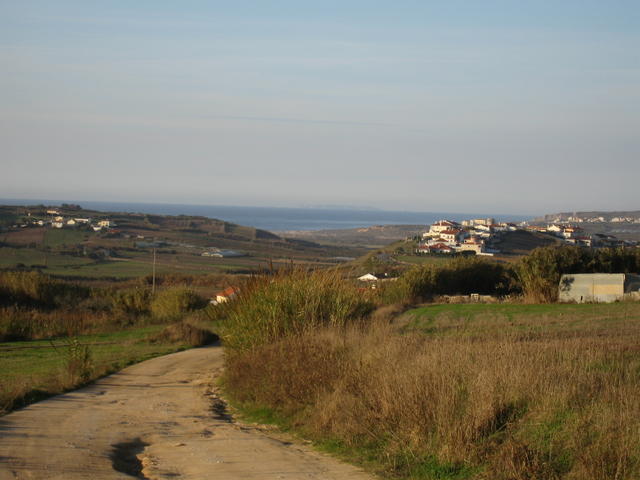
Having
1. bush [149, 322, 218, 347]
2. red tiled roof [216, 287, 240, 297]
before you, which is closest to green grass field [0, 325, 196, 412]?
bush [149, 322, 218, 347]

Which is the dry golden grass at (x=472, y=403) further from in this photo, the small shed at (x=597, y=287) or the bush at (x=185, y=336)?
the small shed at (x=597, y=287)

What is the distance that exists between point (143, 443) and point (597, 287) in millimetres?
22131

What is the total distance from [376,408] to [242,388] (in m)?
4.47

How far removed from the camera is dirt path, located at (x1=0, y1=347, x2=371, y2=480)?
811 cm

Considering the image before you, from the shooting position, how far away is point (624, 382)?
8.30 metres

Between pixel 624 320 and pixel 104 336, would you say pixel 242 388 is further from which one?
pixel 104 336

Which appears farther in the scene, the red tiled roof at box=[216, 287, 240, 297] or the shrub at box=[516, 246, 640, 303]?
the shrub at box=[516, 246, 640, 303]

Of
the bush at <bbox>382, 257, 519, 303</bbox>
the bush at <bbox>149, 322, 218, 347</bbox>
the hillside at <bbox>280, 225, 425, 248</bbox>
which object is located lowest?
the hillside at <bbox>280, 225, 425, 248</bbox>

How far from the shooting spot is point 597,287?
27797mm

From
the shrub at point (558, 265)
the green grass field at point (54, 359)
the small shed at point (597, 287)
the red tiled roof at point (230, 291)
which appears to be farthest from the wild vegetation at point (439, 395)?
the shrub at point (558, 265)

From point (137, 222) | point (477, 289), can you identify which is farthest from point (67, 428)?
point (137, 222)

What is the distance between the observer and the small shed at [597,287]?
27.1 m

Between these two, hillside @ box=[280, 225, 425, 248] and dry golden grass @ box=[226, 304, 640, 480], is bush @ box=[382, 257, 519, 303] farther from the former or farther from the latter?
hillside @ box=[280, 225, 425, 248]

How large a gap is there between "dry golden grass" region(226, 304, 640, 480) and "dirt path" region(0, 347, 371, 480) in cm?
75
